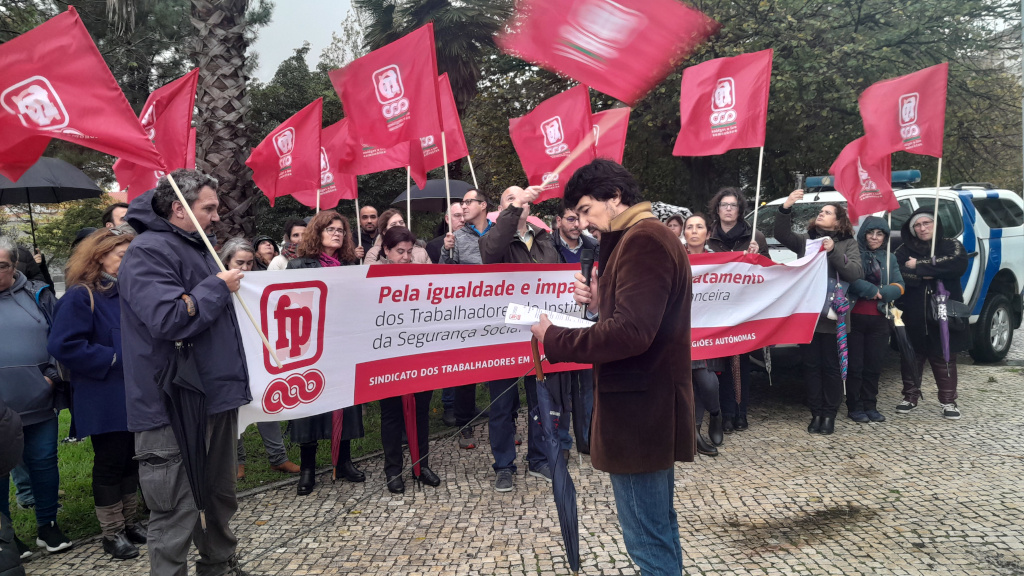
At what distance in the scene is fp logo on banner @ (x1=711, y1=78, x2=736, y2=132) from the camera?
6.63m

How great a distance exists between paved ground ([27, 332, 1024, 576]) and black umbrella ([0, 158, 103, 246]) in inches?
175

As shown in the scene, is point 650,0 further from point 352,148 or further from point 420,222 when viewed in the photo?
point 420,222

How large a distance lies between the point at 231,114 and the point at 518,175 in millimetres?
9410

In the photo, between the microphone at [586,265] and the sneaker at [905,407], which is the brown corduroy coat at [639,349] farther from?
the sneaker at [905,407]

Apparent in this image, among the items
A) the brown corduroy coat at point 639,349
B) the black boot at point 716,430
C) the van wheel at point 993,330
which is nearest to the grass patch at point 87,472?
the black boot at point 716,430

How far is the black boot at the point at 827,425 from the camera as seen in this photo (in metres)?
6.64

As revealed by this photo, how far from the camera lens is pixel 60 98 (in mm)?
3430

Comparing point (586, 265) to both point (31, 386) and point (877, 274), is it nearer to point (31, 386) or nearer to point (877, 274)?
point (31, 386)

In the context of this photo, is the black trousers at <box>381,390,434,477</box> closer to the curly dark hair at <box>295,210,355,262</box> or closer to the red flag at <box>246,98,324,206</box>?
the curly dark hair at <box>295,210,355,262</box>

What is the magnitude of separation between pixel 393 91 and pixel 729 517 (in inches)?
159

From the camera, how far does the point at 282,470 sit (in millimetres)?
5957

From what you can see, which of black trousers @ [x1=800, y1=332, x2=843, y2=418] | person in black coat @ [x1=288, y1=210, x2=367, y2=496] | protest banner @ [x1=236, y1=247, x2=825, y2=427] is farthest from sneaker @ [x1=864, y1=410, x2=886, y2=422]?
person in black coat @ [x1=288, y1=210, x2=367, y2=496]

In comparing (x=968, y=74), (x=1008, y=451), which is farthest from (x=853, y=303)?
(x=968, y=74)

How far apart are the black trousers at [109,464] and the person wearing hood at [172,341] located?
0.95 m
